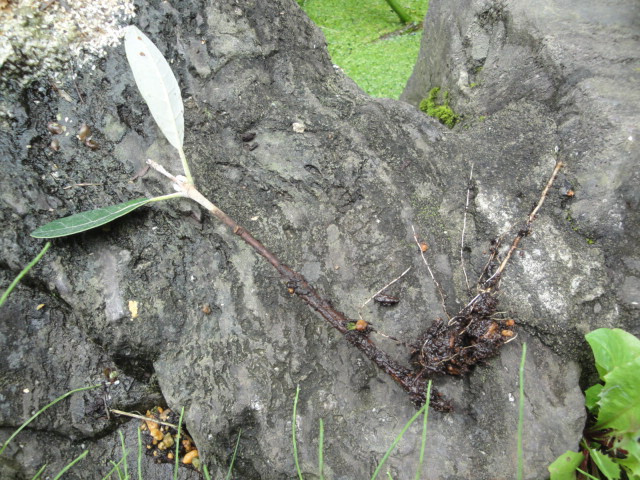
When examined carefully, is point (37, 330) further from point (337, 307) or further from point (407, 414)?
point (407, 414)

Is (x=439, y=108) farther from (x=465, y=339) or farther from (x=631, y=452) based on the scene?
(x=631, y=452)

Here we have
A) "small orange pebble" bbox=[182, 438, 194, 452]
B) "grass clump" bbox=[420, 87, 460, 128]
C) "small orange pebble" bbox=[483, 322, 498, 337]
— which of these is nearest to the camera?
"small orange pebble" bbox=[483, 322, 498, 337]

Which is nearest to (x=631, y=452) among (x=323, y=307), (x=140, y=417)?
(x=323, y=307)

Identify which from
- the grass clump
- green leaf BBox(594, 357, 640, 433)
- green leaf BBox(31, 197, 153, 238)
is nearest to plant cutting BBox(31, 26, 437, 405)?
green leaf BBox(31, 197, 153, 238)

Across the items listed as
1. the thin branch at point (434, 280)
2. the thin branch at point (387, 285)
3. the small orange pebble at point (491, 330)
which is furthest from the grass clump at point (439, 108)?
the small orange pebble at point (491, 330)

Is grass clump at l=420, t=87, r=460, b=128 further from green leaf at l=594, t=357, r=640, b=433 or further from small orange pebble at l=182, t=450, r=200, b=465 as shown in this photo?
small orange pebble at l=182, t=450, r=200, b=465

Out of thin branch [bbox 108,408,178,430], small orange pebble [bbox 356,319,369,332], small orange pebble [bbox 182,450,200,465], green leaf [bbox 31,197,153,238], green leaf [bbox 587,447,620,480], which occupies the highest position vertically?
green leaf [bbox 31,197,153,238]
